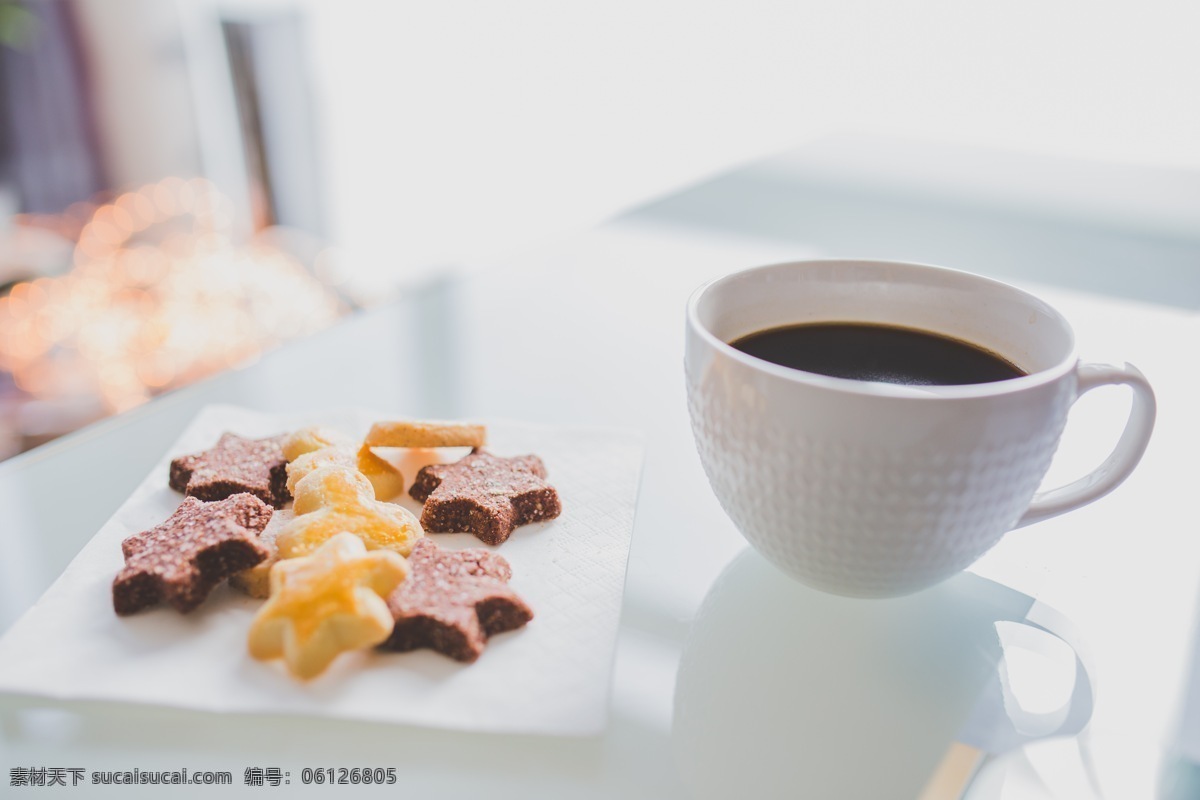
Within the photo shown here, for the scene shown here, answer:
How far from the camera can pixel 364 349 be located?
2.99ft

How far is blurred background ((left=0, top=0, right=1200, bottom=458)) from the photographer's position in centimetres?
197

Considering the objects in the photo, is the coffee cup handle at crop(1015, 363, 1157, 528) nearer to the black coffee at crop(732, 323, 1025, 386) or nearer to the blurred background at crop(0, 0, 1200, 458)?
the black coffee at crop(732, 323, 1025, 386)

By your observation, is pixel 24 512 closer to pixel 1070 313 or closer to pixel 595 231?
pixel 595 231

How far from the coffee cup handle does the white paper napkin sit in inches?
9.6

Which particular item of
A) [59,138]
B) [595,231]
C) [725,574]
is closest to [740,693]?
[725,574]

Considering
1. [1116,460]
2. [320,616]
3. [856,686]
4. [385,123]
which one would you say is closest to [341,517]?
[320,616]

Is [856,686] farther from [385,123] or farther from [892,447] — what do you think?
[385,123]

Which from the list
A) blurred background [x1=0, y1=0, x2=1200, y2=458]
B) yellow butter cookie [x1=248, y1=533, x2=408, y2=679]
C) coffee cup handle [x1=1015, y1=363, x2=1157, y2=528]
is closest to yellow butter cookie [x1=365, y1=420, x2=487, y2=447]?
yellow butter cookie [x1=248, y1=533, x2=408, y2=679]

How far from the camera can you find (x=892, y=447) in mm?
474

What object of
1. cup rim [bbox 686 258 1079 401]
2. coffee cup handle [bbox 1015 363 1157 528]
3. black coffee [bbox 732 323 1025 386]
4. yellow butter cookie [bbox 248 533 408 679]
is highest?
cup rim [bbox 686 258 1079 401]

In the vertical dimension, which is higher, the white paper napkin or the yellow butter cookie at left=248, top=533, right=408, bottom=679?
the yellow butter cookie at left=248, top=533, right=408, bottom=679

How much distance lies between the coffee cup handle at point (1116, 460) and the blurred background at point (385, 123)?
1216 millimetres

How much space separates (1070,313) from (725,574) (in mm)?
587

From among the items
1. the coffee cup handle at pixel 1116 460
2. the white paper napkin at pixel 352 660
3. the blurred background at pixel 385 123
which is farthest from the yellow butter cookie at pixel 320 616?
the blurred background at pixel 385 123
